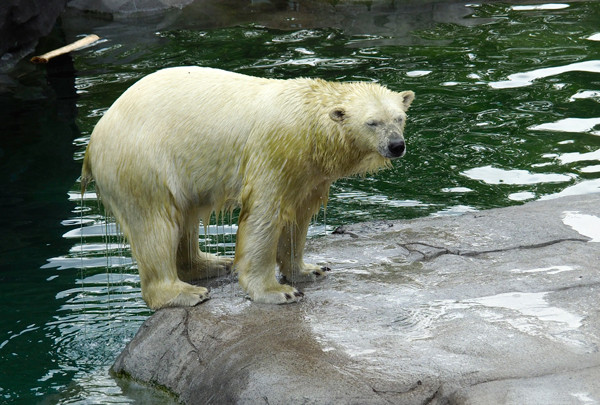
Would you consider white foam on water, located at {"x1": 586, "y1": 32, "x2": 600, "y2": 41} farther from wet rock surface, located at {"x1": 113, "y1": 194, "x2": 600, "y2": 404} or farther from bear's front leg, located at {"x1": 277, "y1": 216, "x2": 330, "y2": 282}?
bear's front leg, located at {"x1": 277, "y1": 216, "x2": 330, "y2": 282}

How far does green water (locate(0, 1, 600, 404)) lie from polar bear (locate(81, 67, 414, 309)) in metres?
0.49

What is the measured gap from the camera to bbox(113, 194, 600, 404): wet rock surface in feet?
12.3

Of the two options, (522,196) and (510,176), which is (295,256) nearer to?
(522,196)

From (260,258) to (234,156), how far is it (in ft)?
1.87

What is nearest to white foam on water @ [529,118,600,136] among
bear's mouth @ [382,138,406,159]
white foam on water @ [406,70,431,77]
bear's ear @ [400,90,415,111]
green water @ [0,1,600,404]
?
green water @ [0,1,600,404]

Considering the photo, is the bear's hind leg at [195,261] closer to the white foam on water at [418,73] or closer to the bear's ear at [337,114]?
the bear's ear at [337,114]

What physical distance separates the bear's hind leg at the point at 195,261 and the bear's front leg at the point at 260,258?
1.86 feet

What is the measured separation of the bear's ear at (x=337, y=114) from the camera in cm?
446

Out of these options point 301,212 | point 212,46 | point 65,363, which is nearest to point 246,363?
point 301,212

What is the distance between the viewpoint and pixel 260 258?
4672mm

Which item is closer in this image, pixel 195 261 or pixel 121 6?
pixel 195 261

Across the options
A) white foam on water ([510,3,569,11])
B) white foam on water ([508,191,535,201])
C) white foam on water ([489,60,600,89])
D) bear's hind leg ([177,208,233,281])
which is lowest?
white foam on water ([508,191,535,201])

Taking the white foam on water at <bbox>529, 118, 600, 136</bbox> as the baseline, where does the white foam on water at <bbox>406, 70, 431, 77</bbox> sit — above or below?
above

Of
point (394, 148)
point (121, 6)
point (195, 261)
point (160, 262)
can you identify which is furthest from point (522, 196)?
point (121, 6)
